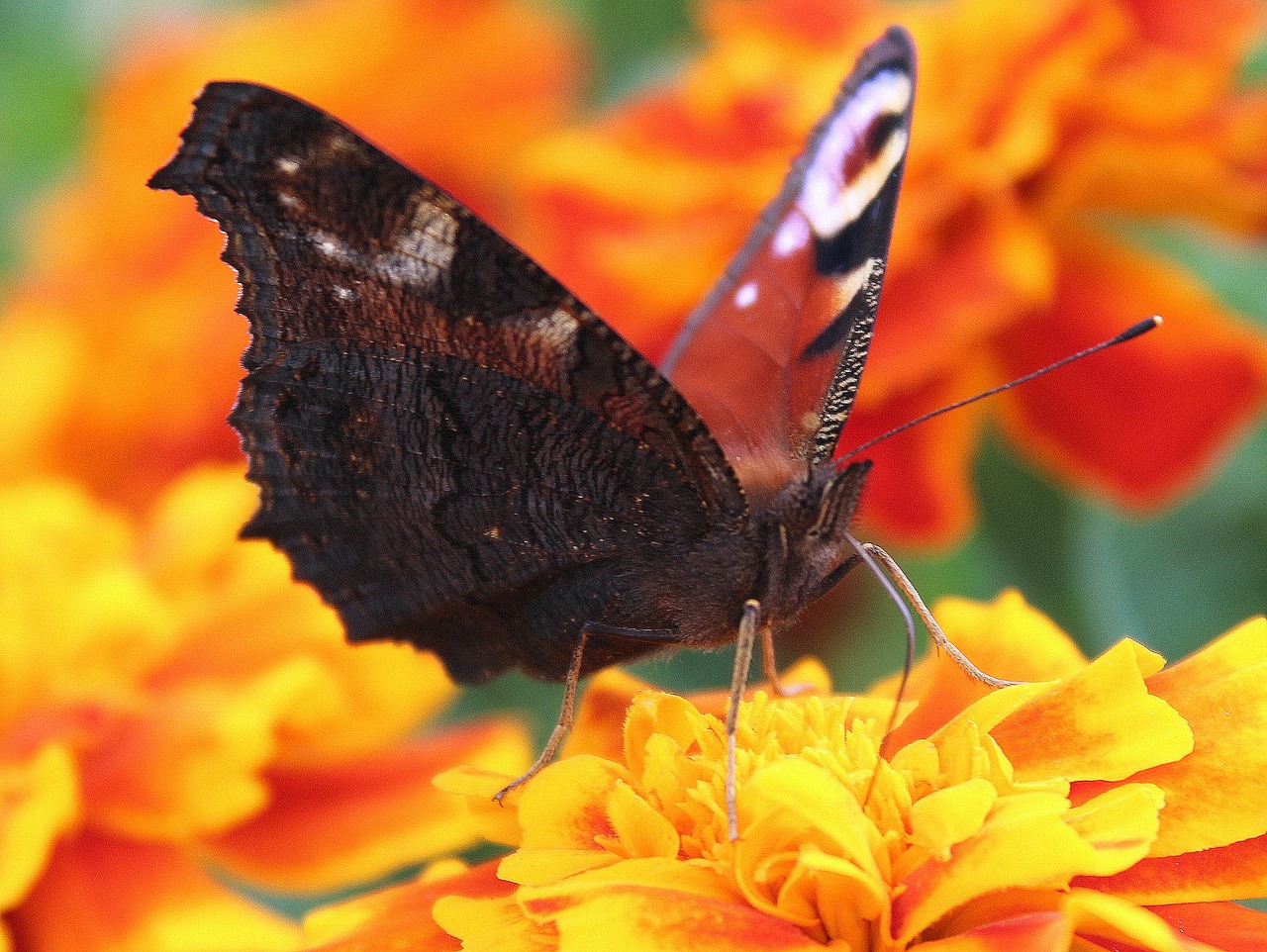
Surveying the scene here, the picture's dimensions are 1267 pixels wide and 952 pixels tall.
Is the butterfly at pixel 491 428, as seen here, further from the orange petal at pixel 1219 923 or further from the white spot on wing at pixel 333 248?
the orange petal at pixel 1219 923

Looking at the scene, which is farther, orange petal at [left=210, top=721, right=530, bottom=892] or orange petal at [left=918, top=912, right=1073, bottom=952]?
orange petal at [left=210, top=721, right=530, bottom=892]

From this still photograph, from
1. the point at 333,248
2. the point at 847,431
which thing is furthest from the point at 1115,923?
the point at 847,431

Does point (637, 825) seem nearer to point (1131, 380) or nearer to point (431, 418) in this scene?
point (431, 418)

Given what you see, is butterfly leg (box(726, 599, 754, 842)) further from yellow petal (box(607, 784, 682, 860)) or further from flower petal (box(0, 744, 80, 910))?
flower petal (box(0, 744, 80, 910))

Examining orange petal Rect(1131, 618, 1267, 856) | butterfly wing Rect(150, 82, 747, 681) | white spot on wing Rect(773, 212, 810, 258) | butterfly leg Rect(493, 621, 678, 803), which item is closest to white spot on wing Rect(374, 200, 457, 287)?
butterfly wing Rect(150, 82, 747, 681)

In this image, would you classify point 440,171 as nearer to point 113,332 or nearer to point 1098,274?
point 113,332

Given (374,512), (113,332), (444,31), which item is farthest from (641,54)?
(374,512)

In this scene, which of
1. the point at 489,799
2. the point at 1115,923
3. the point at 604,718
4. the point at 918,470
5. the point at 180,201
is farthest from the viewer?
the point at 180,201

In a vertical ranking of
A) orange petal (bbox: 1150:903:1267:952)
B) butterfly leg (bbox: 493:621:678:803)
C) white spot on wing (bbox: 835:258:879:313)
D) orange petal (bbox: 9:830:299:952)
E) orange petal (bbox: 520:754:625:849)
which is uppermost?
white spot on wing (bbox: 835:258:879:313)
